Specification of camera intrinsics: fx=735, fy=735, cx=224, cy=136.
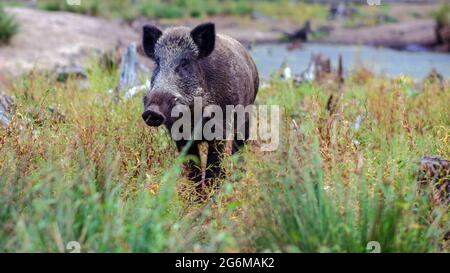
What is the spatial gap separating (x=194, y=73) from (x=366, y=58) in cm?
1098

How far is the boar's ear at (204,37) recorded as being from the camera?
18.5 feet

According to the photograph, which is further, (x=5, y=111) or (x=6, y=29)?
(x=6, y=29)

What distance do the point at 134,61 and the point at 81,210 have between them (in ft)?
17.8

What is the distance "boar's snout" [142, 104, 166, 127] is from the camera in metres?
5.02

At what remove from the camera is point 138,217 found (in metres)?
4.05

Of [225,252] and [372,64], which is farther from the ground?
[225,252]

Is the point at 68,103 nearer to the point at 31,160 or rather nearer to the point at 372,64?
the point at 31,160

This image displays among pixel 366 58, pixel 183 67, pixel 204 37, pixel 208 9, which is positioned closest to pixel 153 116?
pixel 183 67

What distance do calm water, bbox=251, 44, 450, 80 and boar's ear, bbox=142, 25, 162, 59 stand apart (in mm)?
6810

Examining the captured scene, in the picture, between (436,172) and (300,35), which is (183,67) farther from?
(300,35)

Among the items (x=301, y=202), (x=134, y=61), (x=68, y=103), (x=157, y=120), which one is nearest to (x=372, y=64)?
(x=134, y=61)

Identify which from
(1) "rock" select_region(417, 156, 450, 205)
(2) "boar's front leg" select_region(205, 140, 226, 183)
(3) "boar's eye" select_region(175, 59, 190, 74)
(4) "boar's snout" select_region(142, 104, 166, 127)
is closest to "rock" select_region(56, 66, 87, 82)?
(2) "boar's front leg" select_region(205, 140, 226, 183)

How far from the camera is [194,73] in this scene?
560cm

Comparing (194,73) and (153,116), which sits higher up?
(194,73)
